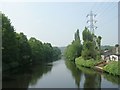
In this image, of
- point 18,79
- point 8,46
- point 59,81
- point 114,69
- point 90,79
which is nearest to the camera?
point 18,79

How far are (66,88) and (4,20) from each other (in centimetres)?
2704

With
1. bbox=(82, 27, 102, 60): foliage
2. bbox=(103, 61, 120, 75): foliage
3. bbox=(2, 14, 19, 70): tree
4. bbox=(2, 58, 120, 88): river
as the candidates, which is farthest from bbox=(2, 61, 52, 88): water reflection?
bbox=(82, 27, 102, 60): foliage

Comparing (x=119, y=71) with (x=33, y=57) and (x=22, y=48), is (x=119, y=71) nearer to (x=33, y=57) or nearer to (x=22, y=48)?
(x=22, y=48)

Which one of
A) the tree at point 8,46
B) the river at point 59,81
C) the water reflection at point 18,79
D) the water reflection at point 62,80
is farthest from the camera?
the tree at point 8,46

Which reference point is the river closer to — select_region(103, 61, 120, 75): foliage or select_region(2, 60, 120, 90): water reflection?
select_region(2, 60, 120, 90): water reflection

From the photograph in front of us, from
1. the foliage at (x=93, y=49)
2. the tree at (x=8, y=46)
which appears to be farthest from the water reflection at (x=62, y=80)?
the foliage at (x=93, y=49)

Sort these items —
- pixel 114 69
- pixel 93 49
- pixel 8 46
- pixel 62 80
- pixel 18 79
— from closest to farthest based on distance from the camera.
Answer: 1. pixel 18 79
2. pixel 62 80
3. pixel 114 69
4. pixel 8 46
5. pixel 93 49

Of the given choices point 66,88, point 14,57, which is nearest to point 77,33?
point 14,57

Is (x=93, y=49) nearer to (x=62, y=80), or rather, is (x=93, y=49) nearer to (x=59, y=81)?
(x=62, y=80)

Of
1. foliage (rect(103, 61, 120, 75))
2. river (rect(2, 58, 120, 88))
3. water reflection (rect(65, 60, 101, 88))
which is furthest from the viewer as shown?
foliage (rect(103, 61, 120, 75))

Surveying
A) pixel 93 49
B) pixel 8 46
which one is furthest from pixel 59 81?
pixel 93 49

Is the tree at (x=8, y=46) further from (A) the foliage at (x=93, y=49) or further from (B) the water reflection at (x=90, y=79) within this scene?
(A) the foliage at (x=93, y=49)

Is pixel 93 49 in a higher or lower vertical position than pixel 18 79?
higher

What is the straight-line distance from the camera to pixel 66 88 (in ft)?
95.8
